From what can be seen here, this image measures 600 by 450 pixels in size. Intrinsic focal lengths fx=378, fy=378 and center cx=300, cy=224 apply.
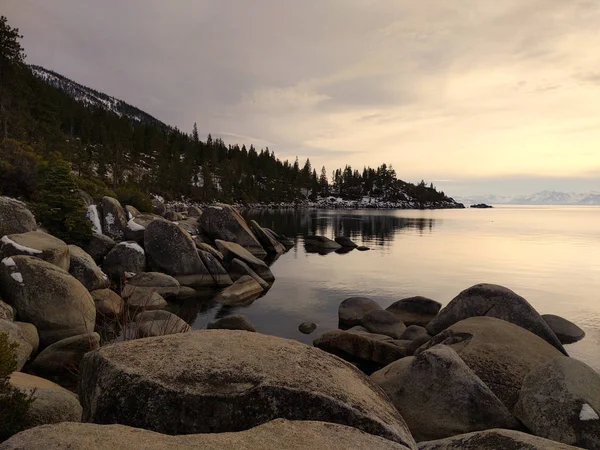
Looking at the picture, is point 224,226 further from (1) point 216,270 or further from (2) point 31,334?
(2) point 31,334

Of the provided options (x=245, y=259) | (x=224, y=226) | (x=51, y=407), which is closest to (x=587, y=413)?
(x=51, y=407)

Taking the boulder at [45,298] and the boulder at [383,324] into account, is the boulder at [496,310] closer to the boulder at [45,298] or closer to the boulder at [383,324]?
the boulder at [383,324]

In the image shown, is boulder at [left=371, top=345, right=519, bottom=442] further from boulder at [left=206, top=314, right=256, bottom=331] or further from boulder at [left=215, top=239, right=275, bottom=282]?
boulder at [left=215, top=239, right=275, bottom=282]

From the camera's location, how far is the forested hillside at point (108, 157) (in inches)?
1359

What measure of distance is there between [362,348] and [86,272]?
12612 millimetres

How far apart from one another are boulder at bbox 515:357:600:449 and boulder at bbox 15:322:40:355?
1256 cm

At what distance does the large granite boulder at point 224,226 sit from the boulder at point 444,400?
2810cm

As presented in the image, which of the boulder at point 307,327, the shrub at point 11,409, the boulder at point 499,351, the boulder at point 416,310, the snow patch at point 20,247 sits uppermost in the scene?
the snow patch at point 20,247

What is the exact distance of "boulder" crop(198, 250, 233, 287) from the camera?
933 inches

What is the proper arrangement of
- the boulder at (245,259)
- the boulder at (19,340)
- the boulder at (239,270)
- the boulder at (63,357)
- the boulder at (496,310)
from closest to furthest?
the boulder at (19,340) → the boulder at (63,357) → the boulder at (496,310) → the boulder at (239,270) → the boulder at (245,259)

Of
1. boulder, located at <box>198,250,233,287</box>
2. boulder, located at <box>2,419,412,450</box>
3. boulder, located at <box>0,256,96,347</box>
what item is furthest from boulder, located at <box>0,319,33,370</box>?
boulder, located at <box>198,250,233,287</box>

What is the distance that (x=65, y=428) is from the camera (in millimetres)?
3254

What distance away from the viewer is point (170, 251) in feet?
75.5

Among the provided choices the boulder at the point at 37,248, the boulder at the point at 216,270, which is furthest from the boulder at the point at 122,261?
the boulder at the point at 37,248
